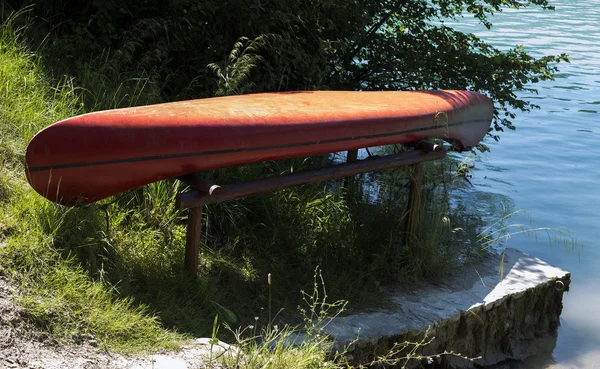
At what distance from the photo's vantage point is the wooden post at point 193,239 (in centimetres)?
385

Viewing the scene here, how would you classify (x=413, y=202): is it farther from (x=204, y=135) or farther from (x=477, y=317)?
(x=204, y=135)

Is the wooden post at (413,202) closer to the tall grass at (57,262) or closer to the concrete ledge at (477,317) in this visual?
the concrete ledge at (477,317)

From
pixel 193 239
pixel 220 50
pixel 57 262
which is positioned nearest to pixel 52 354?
pixel 57 262

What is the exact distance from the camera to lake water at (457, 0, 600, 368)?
574 centimetres

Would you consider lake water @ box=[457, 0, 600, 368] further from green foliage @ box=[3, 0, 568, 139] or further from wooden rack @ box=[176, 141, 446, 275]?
green foliage @ box=[3, 0, 568, 139]

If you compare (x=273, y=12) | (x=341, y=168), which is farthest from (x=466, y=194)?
(x=341, y=168)

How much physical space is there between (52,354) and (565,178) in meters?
A: 7.21

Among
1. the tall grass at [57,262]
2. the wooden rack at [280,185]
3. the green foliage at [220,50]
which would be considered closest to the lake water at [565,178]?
the wooden rack at [280,185]

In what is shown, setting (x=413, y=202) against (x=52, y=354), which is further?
(x=413, y=202)

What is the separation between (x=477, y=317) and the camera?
180 inches

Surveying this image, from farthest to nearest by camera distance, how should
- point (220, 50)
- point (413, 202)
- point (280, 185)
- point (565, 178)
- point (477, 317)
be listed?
point (565, 178) → point (220, 50) → point (413, 202) → point (477, 317) → point (280, 185)

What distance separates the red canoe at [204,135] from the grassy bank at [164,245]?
1.15ft

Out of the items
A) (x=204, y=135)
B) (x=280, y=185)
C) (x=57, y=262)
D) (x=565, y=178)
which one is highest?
(x=204, y=135)

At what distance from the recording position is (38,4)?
5.91 meters
